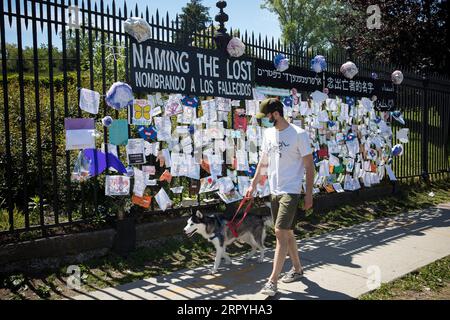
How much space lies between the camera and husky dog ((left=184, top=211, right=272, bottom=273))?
509cm

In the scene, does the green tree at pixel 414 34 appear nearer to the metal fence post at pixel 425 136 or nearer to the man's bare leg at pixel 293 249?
the metal fence post at pixel 425 136

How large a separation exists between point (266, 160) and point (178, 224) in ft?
6.61

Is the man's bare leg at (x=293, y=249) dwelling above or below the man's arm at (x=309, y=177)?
below

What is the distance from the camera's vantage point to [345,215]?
8266 mm

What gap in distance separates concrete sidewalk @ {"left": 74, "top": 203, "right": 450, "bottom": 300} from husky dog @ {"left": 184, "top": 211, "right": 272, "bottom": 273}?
20cm

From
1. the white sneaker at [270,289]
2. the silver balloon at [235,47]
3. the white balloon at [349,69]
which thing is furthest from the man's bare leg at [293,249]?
the white balloon at [349,69]

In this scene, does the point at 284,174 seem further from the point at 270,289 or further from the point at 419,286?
the point at 419,286

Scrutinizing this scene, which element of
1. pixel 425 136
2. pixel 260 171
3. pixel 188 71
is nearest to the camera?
pixel 260 171

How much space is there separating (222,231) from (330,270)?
1.40m

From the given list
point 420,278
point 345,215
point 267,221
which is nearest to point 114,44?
point 267,221

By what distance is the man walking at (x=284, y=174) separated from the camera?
14.0 feet

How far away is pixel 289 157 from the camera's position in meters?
4.36

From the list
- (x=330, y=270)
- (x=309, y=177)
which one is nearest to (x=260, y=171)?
(x=309, y=177)
